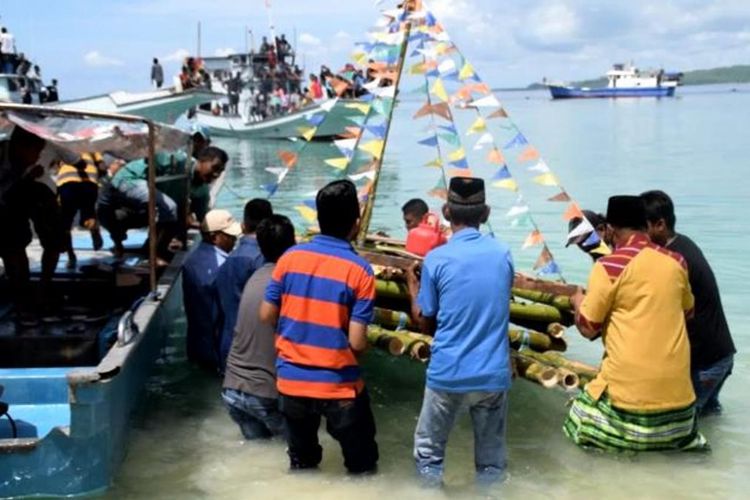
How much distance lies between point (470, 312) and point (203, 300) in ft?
9.30

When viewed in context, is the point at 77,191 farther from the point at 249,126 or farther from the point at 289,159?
the point at 249,126

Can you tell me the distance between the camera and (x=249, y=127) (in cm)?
4400

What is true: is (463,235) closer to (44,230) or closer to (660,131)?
(44,230)

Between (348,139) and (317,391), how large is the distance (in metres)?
3.43

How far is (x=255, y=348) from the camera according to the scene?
16.9ft

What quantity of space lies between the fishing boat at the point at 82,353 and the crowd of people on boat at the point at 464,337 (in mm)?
795

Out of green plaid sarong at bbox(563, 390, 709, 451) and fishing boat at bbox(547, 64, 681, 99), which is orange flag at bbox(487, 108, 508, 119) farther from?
fishing boat at bbox(547, 64, 681, 99)

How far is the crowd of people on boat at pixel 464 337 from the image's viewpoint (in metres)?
4.43

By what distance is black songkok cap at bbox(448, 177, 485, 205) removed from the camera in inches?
175

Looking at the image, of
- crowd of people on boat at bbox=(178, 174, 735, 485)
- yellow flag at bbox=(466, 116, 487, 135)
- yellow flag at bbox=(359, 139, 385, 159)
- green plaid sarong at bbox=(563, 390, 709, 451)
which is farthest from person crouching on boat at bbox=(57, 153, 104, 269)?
green plaid sarong at bbox=(563, 390, 709, 451)

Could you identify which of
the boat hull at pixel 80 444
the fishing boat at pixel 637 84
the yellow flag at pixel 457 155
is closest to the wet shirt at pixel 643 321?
the boat hull at pixel 80 444

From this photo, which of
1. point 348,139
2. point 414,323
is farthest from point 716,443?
point 348,139

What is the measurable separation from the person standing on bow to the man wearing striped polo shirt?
1221 mm

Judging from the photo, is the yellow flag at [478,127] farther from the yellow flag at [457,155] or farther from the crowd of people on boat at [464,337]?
the crowd of people on boat at [464,337]
